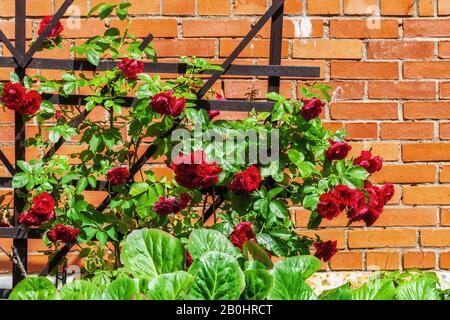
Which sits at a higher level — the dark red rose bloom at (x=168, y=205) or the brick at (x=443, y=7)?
the brick at (x=443, y=7)

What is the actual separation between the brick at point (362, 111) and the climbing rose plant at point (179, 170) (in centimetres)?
47

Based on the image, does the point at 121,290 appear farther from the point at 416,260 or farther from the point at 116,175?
the point at 416,260

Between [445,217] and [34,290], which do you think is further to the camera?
[445,217]

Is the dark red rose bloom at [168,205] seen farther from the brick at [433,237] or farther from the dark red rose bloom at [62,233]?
the brick at [433,237]

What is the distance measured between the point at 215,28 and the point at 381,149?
2.36 feet

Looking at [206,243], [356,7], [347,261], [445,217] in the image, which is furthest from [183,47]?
[206,243]

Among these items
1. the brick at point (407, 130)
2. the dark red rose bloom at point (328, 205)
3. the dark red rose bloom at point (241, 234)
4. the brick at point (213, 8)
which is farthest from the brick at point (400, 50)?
the dark red rose bloom at point (241, 234)

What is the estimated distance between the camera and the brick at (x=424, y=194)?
259cm

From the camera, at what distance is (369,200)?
6.44 feet

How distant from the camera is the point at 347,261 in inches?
102

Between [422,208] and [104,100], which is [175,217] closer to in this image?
[104,100]

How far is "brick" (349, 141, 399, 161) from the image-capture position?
101 inches

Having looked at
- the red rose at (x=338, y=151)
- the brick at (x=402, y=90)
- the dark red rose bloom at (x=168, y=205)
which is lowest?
the dark red rose bloom at (x=168, y=205)

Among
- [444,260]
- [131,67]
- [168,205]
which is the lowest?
[444,260]
